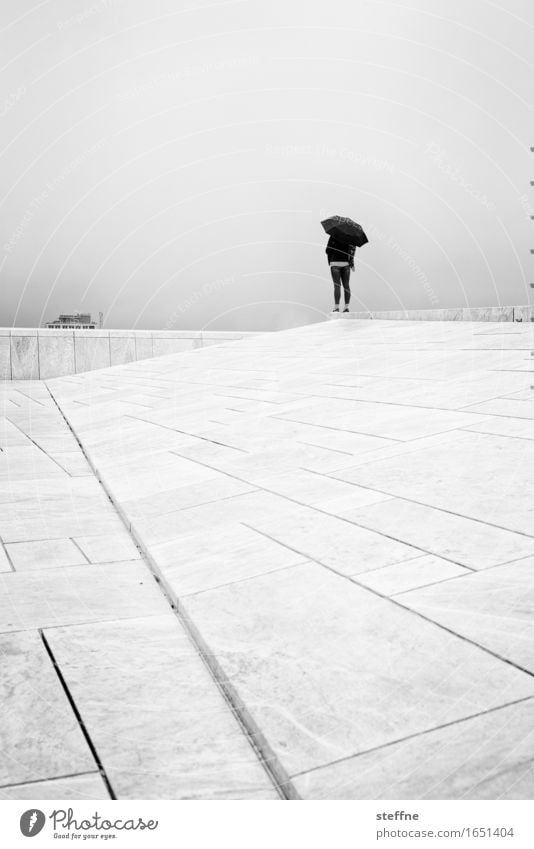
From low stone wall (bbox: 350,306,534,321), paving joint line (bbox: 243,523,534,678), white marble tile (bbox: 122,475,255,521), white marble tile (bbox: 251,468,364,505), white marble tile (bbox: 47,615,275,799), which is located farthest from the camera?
low stone wall (bbox: 350,306,534,321)

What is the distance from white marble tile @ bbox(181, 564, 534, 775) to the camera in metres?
1.77

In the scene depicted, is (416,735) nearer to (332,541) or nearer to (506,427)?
(332,541)

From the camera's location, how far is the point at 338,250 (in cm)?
1502

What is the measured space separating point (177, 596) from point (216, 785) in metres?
1.09

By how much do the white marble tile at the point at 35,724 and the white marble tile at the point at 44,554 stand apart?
0.88m

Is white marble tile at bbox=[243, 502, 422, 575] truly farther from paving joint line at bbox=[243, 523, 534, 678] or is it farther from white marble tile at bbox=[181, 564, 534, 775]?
white marble tile at bbox=[181, 564, 534, 775]

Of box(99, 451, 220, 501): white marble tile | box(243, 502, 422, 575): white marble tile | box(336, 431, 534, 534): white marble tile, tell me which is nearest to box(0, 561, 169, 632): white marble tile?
box(243, 502, 422, 575): white marble tile

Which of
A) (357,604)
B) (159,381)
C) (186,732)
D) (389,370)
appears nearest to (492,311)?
(389,370)

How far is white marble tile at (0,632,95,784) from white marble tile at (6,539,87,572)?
0.88 m

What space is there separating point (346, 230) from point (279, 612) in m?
13.5

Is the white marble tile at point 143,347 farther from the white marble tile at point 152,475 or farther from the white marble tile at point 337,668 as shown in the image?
the white marble tile at point 337,668

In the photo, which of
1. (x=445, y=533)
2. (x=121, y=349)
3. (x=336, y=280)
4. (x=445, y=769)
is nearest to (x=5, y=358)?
(x=121, y=349)

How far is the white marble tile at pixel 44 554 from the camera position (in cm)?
317

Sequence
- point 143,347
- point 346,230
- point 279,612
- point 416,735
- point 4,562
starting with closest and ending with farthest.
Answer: point 416,735 < point 279,612 < point 4,562 < point 346,230 < point 143,347
